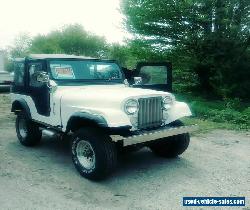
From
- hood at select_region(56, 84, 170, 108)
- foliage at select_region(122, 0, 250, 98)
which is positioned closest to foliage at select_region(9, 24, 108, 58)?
foliage at select_region(122, 0, 250, 98)

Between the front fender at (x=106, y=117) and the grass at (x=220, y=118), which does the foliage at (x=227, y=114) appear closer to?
the grass at (x=220, y=118)

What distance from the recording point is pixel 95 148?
4.94m

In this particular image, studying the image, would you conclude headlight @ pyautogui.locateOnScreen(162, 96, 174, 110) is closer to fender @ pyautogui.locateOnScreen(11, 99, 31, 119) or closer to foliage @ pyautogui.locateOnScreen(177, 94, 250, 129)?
fender @ pyautogui.locateOnScreen(11, 99, 31, 119)

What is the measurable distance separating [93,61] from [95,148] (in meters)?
2.40

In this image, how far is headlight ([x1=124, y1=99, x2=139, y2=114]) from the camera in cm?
510

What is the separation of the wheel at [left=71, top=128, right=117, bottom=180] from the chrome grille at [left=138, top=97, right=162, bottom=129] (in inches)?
26.9

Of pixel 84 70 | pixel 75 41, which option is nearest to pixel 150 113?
pixel 84 70

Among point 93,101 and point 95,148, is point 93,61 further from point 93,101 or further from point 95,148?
point 95,148

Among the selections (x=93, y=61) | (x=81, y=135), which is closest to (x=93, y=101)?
(x=81, y=135)

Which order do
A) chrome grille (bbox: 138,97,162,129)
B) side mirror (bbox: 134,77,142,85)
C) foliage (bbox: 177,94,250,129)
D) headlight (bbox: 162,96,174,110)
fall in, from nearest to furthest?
chrome grille (bbox: 138,97,162,129) → headlight (bbox: 162,96,174,110) → side mirror (bbox: 134,77,142,85) → foliage (bbox: 177,94,250,129)

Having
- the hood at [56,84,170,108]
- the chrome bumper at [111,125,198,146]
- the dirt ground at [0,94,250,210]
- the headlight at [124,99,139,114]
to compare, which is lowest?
the dirt ground at [0,94,250,210]

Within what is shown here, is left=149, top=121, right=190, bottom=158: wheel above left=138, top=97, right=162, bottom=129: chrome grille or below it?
below

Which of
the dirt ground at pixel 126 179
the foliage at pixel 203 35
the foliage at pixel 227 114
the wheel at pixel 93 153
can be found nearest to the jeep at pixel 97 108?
the wheel at pixel 93 153

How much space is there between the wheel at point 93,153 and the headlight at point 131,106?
537 mm
